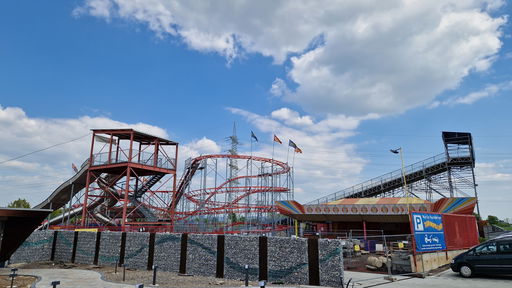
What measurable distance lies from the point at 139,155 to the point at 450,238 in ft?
80.8

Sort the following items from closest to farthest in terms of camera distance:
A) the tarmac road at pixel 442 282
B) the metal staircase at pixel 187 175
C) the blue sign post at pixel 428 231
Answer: the tarmac road at pixel 442 282
the blue sign post at pixel 428 231
the metal staircase at pixel 187 175

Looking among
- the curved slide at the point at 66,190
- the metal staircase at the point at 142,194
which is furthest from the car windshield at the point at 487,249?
the curved slide at the point at 66,190

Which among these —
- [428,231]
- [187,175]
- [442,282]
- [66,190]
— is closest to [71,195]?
[66,190]

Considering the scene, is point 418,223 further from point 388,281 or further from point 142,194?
point 142,194

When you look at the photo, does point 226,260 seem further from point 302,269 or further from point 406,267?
point 406,267

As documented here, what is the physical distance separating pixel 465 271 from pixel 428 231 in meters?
2.53

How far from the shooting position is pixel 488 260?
1346cm

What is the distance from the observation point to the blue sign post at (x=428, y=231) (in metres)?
15.2

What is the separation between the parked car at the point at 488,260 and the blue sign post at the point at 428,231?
1.52m

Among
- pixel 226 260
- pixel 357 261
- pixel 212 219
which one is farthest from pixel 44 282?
pixel 212 219

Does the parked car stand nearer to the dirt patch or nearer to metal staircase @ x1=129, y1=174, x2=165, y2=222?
the dirt patch

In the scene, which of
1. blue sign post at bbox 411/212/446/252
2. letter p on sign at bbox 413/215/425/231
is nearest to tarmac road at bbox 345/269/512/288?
blue sign post at bbox 411/212/446/252

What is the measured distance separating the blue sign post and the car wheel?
5.48 ft

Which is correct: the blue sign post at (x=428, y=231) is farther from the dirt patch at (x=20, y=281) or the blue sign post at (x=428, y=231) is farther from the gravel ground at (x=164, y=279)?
the dirt patch at (x=20, y=281)
